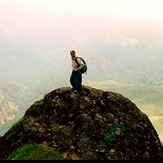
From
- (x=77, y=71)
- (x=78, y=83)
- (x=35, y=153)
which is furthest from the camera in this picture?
(x=77, y=71)

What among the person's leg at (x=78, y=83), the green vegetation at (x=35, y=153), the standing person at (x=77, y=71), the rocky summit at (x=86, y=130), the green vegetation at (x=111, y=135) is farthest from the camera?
the person's leg at (x=78, y=83)

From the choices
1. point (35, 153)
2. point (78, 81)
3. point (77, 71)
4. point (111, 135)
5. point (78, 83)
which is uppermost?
point (77, 71)

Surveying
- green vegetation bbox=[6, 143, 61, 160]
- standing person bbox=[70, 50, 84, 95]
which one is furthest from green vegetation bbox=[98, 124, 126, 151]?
standing person bbox=[70, 50, 84, 95]

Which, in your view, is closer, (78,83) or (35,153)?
(35,153)

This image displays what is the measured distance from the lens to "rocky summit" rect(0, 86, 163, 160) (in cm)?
1249

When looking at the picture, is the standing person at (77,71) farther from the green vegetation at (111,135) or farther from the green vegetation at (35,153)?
the green vegetation at (35,153)

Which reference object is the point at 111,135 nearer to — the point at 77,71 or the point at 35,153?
the point at 35,153

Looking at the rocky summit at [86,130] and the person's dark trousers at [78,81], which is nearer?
the rocky summit at [86,130]

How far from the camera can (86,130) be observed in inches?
548

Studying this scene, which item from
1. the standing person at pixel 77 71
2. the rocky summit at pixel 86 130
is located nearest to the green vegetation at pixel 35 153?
the rocky summit at pixel 86 130

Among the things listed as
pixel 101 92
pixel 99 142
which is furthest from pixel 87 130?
pixel 101 92

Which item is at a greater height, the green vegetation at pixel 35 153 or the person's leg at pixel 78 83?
the person's leg at pixel 78 83

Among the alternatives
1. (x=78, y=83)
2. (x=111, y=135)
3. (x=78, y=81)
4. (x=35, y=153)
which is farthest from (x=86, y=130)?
(x=78, y=81)

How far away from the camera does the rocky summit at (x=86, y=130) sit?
1249cm
